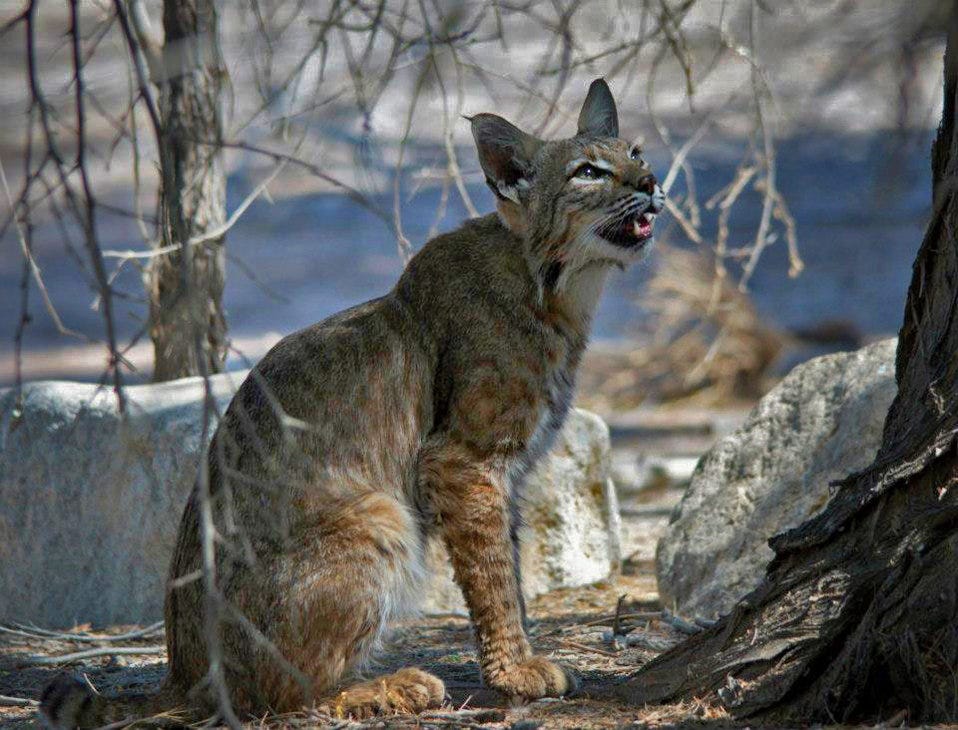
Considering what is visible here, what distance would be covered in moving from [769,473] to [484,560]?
1731mm

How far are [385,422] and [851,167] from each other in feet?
37.8

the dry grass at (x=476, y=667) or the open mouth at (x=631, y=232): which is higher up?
the open mouth at (x=631, y=232)

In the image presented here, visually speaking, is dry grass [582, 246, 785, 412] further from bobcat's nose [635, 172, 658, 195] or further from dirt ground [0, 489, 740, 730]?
bobcat's nose [635, 172, 658, 195]

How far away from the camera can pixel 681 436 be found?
948 cm

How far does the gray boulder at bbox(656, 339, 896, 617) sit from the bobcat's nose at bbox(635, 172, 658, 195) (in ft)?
4.75

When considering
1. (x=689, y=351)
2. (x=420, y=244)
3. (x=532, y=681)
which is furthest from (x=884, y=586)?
(x=420, y=244)

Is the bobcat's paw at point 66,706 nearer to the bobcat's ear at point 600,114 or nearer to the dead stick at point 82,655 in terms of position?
the dead stick at point 82,655

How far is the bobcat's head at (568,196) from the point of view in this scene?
4.16 meters

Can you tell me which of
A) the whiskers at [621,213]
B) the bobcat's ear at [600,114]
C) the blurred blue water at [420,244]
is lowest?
the whiskers at [621,213]

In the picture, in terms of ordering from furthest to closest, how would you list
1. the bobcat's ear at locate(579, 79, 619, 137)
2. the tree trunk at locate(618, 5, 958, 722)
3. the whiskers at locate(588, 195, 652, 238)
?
the bobcat's ear at locate(579, 79, 619, 137) → the whiskers at locate(588, 195, 652, 238) → the tree trunk at locate(618, 5, 958, 722)

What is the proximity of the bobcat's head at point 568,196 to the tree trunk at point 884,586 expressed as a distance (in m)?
1.00

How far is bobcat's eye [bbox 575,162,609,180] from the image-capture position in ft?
13.9

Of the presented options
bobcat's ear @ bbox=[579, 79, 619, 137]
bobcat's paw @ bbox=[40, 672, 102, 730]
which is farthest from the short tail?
bobcat's ear @ bbox=[579, 79, 619, 137]

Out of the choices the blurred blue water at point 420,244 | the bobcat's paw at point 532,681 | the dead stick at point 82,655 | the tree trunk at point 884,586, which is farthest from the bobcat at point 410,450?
the blurred blue water at point 420,244
